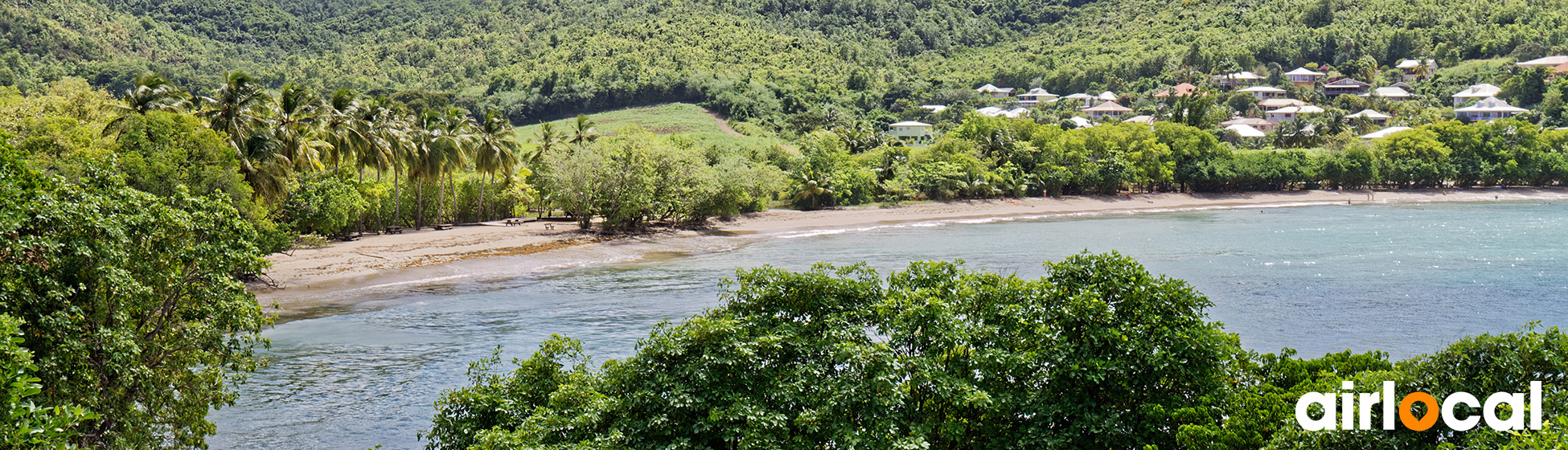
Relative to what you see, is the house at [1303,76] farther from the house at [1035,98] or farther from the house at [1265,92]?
the house at [1035,98]

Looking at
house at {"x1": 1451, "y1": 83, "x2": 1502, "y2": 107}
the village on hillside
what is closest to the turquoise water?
the village on hillside

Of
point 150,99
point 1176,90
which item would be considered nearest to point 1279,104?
point 1176,90

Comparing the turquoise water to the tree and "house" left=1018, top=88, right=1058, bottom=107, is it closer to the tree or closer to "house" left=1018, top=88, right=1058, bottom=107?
the tree

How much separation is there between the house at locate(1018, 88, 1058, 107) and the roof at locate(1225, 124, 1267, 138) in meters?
37.1

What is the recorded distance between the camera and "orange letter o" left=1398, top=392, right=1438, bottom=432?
9.55 metres

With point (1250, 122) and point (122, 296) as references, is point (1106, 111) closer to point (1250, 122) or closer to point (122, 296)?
point (1250, 122)

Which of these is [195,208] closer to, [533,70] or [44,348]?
[44,348]

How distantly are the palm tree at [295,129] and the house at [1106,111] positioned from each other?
332 feet

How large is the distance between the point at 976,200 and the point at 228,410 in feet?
195

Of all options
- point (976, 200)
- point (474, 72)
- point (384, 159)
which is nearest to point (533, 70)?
point (474, 72)

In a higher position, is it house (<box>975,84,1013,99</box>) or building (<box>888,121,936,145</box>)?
house (<box>975,84,1013,99</box>)

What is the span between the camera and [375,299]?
35.0 metres

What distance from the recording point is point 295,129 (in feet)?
134

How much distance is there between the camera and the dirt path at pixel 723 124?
107 meters
